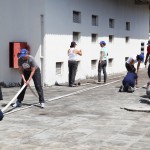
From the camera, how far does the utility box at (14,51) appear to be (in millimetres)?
13344

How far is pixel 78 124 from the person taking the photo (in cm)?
760

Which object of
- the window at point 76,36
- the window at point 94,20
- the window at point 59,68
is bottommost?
the window at point 59,68

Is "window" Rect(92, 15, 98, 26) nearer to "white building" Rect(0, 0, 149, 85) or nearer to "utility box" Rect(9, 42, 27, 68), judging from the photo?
"white building" Rect(0, 0, 149, 85)

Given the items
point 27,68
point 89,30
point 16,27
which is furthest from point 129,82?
point 89,30

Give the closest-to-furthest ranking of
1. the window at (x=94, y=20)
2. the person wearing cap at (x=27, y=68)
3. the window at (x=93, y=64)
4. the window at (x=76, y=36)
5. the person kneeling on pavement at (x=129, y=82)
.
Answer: the person wearing cap at (x=27, y=68)
the person kneeling on pavement at (x=129, y=82)
the window at (x=76, y=36)
the window at (x=94, y=20)
the window at (x=93, y=64)

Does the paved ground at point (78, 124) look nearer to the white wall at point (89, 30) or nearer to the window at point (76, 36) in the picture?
the white wall at point (89, 30)

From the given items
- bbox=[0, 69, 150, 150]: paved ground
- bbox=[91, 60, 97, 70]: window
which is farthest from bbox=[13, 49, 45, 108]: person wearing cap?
bbox=[91, 60, 97, 70]: window

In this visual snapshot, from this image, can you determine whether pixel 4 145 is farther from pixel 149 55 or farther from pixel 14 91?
pixel 149 55

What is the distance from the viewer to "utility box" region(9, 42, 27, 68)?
13344 millimetres

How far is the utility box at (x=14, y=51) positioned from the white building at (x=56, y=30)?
21cm

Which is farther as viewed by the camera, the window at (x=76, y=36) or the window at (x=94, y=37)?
the window at (x=94, y=37)

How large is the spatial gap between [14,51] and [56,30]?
1817 millimetres

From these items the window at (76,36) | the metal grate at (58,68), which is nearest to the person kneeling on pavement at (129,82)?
the metal grate at (58,68)

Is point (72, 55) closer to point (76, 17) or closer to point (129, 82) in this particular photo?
point (129, 82)
